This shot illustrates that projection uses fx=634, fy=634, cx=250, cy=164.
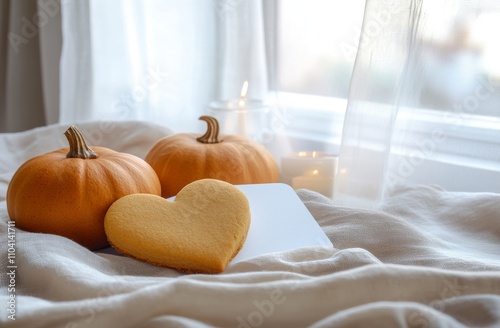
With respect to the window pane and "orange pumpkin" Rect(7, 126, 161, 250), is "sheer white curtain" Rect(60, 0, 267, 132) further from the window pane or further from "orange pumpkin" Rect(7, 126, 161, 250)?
"orange pumpkin" Rect(7, 126, 161, 250)

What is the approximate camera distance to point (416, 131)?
121 cm

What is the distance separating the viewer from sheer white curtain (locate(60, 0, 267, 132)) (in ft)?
5.37

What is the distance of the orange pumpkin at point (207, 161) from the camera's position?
3.75 ft

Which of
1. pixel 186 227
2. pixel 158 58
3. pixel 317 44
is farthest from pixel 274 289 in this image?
pixel 158 58

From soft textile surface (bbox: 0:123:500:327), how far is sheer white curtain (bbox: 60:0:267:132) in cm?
84

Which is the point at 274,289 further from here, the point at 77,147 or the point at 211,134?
the point at 211,134

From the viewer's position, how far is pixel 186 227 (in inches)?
31.8

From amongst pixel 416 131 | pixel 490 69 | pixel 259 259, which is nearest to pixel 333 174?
pixel 416 131

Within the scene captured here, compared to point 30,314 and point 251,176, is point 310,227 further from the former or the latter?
point 30,314

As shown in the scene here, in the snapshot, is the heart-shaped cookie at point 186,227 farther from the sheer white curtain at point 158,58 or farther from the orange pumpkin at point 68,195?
the sheer white curtain at point 158,58

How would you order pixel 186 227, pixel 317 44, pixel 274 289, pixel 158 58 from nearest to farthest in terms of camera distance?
pixel 274 289, pixel 186 227, pixel 317 44, pixel 158 58

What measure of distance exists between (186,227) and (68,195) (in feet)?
0.70

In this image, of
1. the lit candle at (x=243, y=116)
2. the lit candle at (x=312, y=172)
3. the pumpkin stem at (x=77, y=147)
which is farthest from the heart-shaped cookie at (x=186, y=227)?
the lit candle at (x=243, y=116)

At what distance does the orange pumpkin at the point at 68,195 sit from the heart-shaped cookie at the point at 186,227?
0.05 metres
